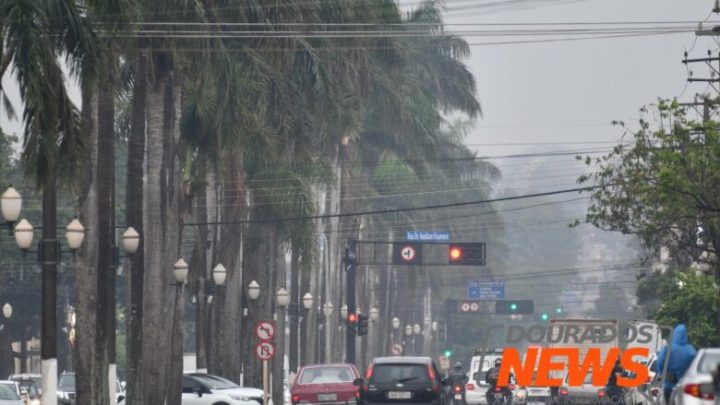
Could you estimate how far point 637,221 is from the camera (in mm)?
43438

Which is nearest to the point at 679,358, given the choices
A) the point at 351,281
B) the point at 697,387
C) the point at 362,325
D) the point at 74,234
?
the point at 697,387

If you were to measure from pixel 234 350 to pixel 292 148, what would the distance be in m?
6.98

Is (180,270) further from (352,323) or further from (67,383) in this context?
(352,323)

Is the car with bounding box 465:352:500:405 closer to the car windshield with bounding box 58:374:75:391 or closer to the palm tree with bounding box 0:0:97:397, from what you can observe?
the car windshield with bounding box 58:374:75:391

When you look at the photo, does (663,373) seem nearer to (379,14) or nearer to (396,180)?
(379,14)

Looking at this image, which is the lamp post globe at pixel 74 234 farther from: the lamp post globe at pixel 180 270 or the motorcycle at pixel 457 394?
the motorcycle at pixel 457 394

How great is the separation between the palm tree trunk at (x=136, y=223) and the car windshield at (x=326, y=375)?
513cm

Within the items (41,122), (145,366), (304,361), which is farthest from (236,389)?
(304,361)

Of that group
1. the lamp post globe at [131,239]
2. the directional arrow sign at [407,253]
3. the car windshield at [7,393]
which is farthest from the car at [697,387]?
the directional arrow sign at [407,253]

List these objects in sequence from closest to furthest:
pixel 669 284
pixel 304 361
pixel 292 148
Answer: pixel 292 148
pixel 669 284
pixel 304 361

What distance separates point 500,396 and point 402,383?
11.0m

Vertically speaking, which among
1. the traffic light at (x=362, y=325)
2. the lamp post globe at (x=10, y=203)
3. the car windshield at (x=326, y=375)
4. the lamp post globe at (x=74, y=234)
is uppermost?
the lamp post globe at (x=10, y=203)

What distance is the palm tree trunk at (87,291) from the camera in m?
35.2

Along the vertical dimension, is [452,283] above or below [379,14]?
below
